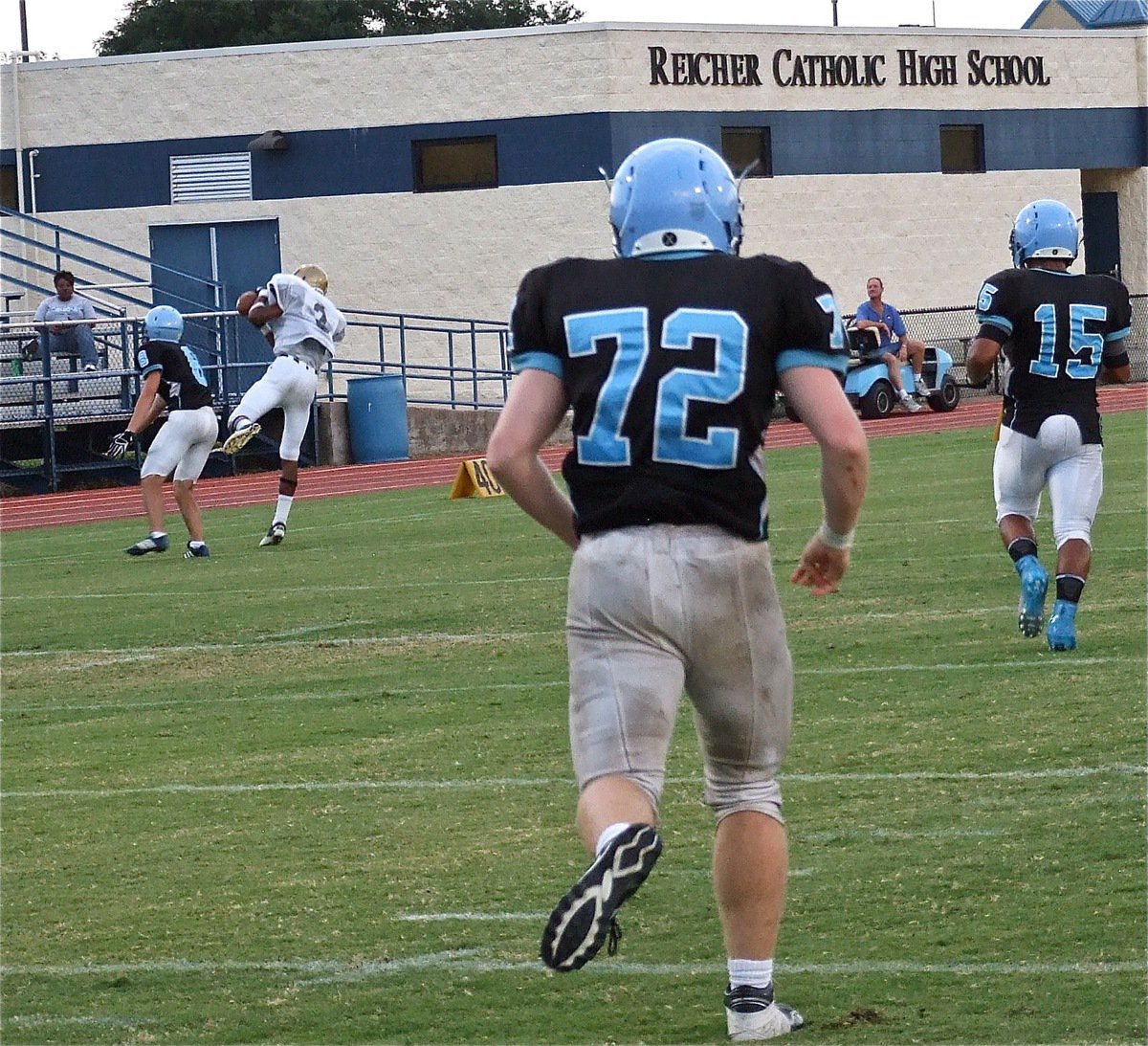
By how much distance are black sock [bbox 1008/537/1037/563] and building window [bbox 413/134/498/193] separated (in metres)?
25.3

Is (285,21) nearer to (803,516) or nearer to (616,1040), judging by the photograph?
(803,516)

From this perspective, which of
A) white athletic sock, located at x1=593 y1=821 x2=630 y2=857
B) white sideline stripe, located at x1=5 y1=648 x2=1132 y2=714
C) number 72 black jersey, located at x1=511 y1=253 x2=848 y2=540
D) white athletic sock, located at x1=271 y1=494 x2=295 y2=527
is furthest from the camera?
white athletic sock, located at x1=271 y1=494 x2=295 y2=527

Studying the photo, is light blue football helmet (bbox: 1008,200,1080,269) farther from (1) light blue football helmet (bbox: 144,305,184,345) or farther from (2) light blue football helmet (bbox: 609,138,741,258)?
(1) light blue football helmet (bbox: 144,305,184,345)

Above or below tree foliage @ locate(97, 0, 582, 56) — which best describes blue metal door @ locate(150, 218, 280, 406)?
below

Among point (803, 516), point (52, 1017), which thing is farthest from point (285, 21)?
point (52, 1017)

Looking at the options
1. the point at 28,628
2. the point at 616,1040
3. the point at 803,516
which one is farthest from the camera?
the point at 803,516

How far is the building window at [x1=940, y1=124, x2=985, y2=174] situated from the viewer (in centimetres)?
3894

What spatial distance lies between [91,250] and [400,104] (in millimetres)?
5738

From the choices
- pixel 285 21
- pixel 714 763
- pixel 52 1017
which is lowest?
pixel 52 1017

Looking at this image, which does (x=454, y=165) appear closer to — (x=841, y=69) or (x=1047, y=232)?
(x=841, y=69)

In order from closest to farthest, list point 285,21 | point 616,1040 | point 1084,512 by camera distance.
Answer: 1. point 616,1040
2. point 1084,512
3. point 285,21

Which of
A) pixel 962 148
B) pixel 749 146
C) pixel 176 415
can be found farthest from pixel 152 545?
pixel 962 148

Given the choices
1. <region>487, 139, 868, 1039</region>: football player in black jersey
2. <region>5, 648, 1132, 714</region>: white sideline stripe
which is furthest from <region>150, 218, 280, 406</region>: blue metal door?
<region>487, 139, 868, 1039</region>: football player in black jersey

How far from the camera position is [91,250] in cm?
3625
